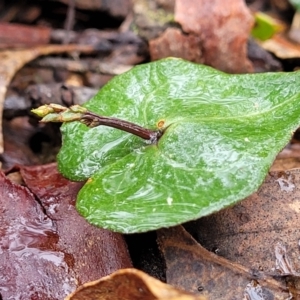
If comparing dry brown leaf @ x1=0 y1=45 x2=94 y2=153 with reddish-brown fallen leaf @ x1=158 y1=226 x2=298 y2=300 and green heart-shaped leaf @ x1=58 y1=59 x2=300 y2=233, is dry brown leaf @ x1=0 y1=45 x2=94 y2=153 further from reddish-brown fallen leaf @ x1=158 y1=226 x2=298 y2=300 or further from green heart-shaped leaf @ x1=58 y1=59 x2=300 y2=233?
reddish-brown fallen leaf @ x1=158 y1=226 x2=298 y2=300

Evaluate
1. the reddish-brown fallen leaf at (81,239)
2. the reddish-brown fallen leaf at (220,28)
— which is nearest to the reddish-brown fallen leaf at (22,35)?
the reddish-brown fallen leaf at (220,28)

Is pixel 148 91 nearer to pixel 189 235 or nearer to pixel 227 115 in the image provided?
pixel 227 115

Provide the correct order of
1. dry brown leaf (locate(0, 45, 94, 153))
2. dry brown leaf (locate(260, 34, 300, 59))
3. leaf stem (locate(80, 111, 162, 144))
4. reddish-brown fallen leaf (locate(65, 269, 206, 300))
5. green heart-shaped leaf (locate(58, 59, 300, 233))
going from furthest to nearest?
dry brown leaf (locate(260, 34, 300, 59)) < dry brown leaf (locate(0, 45, 94, 153)) < leaf stem (locate(80, 111, 162, 144)) < green heart-shaped leaf (locate(58, 59, 300, 233)) < reddish-brown fallen leaf (locate(65, 269, 206, 300))

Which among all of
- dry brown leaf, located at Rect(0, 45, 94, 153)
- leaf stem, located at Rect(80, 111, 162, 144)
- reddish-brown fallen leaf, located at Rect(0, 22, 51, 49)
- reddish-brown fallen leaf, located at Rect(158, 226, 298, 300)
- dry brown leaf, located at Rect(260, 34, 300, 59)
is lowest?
reddish-brown fallen leaf, located at Rect(0, 22, 51, 49)

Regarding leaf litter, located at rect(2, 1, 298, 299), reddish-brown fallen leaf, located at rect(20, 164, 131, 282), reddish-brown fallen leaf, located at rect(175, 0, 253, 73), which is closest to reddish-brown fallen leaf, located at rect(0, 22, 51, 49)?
reddish-brown fallen leaf, located at rect(175, 0, 253, 73)

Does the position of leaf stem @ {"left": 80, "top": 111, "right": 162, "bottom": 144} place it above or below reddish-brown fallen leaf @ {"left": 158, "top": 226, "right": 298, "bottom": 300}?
above

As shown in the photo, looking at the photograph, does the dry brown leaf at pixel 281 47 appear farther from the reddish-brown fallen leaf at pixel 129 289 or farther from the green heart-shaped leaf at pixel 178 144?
the reddish-brown fallen leaf at pixel 129 289

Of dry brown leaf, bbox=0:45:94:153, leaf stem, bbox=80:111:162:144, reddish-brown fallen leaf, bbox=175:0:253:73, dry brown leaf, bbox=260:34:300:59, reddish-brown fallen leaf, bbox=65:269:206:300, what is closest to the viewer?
reddish-brown fallen leaf, bbox=65:269:206:300

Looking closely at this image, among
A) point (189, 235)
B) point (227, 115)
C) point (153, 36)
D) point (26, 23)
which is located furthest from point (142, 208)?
point (26, 23)
